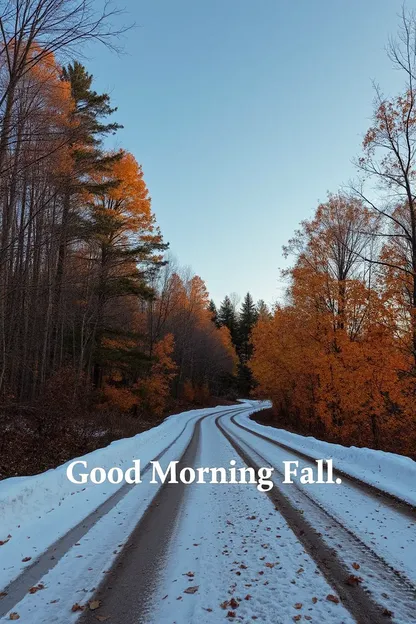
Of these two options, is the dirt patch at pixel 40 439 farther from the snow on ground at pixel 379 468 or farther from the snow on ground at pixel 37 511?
the snow on ground at pixel 379 468

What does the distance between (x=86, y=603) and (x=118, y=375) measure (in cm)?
2603

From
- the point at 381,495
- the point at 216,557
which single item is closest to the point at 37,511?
the point at 216,557

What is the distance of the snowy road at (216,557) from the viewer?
302cm

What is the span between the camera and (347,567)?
370 centimetres

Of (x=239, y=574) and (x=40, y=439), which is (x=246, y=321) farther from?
(x=239, y=574)

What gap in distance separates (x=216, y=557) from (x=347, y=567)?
4.17 ft

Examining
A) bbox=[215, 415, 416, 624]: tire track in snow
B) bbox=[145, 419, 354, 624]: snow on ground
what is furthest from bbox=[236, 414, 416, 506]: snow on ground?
bbox=[145, 419, 354, 624]: snow on ground

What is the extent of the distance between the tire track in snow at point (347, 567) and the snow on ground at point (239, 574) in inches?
4.4

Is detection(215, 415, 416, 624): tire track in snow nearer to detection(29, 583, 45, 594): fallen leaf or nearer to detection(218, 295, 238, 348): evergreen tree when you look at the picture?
detection(29, 583, 45, 594): fallen leaf

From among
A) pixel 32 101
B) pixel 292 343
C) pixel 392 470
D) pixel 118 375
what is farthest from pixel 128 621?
pixel 118 375

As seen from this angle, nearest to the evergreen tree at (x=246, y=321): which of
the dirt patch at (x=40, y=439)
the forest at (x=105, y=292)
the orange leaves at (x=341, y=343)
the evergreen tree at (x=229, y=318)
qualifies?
the evergreen tree at (x=229, y=318)

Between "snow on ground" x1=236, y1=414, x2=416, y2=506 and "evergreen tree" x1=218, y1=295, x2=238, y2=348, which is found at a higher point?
"evergreen tree" x1=218, y1=295, x2=238, y2=348

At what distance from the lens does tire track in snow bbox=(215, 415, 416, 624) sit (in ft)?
9.77

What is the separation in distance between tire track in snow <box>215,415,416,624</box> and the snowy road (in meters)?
0.01
